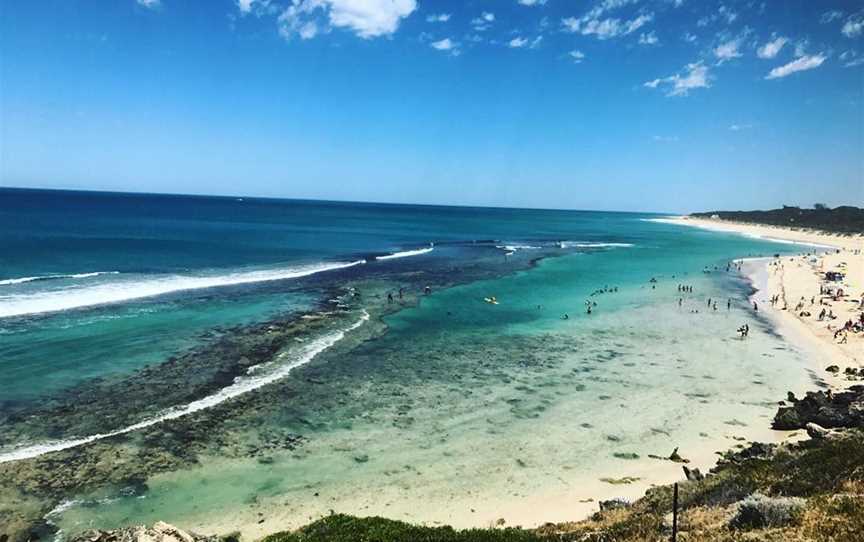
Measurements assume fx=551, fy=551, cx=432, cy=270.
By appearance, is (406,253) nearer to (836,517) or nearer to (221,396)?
(221,396)

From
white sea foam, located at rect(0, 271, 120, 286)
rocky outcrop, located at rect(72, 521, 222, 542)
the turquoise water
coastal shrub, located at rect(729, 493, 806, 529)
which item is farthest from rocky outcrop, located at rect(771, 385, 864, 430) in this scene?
white sea foam, located at rect(0, 271, 120, 286)

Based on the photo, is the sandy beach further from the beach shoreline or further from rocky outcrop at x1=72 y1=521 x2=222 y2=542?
rocky outcrop at x1=72 y1=521 x2=222 y2=542

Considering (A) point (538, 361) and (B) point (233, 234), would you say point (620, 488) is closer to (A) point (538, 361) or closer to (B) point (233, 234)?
(A) point (538, 361)

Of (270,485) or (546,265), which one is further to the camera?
(546,265)

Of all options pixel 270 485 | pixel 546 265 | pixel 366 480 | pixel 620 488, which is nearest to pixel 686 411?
pixel 620 488

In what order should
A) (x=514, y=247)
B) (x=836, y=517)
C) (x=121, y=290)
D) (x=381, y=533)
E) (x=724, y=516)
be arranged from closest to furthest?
(x=836, y=517), (x=724, y=516), (x=381, y=533), (x=121, y=290), (x=514, y=247)

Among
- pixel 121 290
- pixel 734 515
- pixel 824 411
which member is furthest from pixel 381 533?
pixel 121 290
